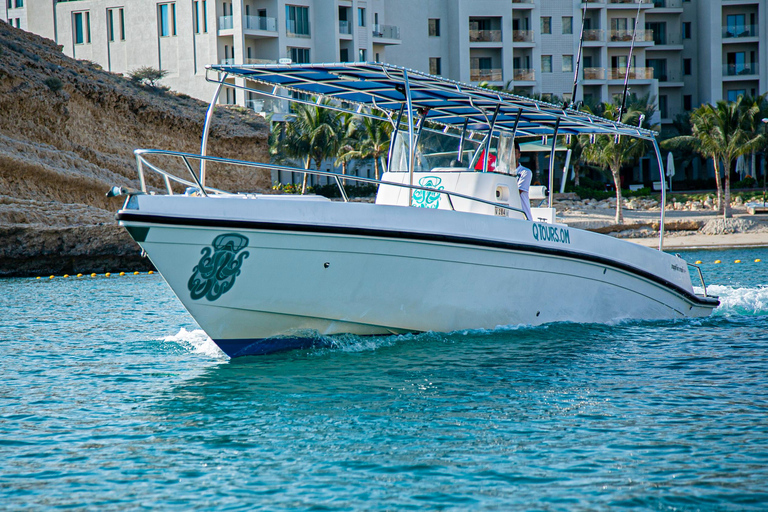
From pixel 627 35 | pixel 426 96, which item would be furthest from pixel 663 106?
pixel 426 96

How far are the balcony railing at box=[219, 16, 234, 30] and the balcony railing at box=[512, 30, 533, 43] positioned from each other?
72.9 ft

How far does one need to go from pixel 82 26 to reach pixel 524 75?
3152 cm

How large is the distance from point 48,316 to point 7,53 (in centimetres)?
2708

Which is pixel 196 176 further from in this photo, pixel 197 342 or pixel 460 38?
pixel 460 38

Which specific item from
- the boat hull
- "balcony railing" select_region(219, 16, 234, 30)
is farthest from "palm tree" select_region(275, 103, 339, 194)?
the boat hull

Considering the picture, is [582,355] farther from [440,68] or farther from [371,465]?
[440,68]

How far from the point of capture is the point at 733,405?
6.37 metres

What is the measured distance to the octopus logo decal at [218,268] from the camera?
7297 millimetres

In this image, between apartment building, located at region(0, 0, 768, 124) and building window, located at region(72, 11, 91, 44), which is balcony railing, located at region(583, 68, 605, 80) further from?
building window, located at region(72, 11, 91, 44)

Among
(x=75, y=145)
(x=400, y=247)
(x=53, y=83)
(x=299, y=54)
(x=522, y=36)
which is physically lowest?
(x=400, y=247)

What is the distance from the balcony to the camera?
5928 cm

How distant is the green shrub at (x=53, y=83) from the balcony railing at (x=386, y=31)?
80.3 ft

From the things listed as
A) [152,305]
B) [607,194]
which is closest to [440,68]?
[607,194]

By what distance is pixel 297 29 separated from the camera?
169 feet
